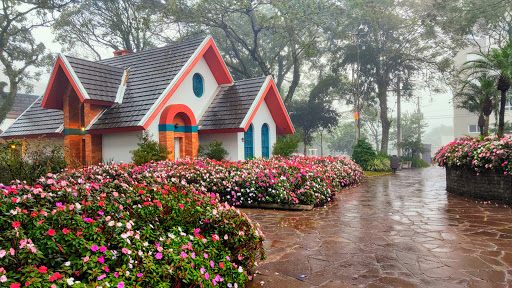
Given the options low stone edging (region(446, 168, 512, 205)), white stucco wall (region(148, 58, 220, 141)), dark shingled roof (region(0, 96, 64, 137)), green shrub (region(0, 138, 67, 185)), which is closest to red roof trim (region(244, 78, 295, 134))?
white stucco wall (region(148, 58, 220, 141))

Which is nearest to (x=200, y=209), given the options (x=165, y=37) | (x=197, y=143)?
(x=197, y=143)

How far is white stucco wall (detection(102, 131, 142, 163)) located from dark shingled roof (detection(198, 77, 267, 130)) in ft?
10.3

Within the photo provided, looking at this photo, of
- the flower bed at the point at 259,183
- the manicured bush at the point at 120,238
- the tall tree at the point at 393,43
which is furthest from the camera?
the tall tree at the point at 393,43

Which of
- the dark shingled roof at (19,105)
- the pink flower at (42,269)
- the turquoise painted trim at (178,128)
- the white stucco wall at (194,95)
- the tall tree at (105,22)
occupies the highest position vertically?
the tall tree at (105,22)

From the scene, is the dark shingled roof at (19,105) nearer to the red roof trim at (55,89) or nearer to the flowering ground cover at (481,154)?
the red roof trim at (55,89)

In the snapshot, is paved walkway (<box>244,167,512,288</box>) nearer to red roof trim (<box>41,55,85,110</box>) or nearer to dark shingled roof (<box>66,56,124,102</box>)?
dark shingled roof (<box>66,56,124,102</box>)

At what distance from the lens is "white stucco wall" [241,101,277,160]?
1827 centimetres

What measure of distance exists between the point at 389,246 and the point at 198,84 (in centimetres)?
1355

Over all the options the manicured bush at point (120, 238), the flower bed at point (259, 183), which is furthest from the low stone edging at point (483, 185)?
the manicured bush at point (120, 238)

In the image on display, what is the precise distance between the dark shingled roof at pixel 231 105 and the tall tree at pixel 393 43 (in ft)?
54.8

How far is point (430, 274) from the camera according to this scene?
16.0ft

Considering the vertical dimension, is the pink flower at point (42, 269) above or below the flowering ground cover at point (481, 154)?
below

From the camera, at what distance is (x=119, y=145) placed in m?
15.9

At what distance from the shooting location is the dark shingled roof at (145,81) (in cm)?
1509
